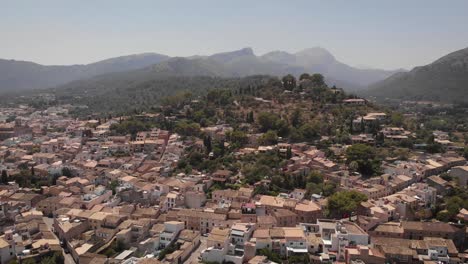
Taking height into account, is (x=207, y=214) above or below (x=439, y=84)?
below

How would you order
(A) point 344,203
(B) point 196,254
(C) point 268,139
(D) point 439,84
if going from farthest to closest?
(D) point 439,84 → (C) point 268,139 → (A) point 344,203 → (B) point 196,254

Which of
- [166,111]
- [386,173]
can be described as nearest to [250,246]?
[386,173]

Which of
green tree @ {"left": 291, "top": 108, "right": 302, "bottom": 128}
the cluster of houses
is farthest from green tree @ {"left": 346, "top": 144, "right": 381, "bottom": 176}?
green tree @ {"left": 291, "top": 108, "right": 302, "bottom": 128}

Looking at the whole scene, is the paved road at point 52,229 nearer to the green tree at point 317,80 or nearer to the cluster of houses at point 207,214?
the cluster of houses at point 207,214

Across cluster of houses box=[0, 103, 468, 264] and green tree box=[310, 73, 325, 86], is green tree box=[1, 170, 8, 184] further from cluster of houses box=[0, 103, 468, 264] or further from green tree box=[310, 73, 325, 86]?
green tree box=[310, 73, 325, 86]

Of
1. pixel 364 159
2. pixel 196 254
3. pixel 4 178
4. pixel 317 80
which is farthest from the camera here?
pixel 317 80

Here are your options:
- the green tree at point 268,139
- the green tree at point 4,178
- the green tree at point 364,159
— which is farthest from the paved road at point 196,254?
the green tree at point 268,139

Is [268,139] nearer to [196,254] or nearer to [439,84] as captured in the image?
[196,254]

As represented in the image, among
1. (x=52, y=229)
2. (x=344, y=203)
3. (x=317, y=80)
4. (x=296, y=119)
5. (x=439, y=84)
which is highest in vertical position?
(x=317, y=80)

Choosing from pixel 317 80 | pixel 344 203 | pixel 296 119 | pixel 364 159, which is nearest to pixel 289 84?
pixel 317 80
